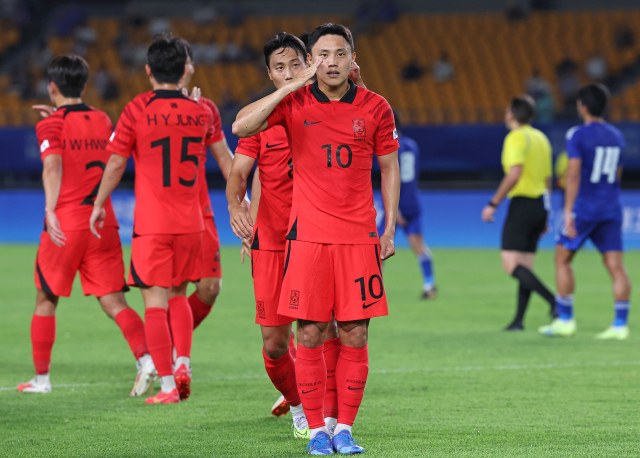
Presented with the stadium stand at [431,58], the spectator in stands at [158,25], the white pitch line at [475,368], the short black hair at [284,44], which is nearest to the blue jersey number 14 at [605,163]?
the white pitch line at [475,368]

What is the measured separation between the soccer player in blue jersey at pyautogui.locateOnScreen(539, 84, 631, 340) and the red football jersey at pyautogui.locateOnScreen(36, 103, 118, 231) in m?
4.18

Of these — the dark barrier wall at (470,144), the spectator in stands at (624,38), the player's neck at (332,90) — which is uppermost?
the spectator in stands at (624,38)

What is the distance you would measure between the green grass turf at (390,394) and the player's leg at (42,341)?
142 mm

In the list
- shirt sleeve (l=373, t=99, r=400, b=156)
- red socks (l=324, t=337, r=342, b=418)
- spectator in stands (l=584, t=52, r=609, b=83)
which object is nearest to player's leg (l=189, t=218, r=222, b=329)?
red socks (l=324, t=337, r=342, b=418)

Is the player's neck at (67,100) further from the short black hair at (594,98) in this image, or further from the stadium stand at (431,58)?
the stadium stand at (431,58)

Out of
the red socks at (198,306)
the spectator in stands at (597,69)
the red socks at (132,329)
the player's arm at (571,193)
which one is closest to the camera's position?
the red socks at (132,329)

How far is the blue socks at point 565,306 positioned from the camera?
7.89 metres

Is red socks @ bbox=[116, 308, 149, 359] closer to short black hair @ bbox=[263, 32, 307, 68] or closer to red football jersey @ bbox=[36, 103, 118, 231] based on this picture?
red football jersey @ bbox=[36, 103, 118, 231]

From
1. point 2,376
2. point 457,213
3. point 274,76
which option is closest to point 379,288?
point 274,76

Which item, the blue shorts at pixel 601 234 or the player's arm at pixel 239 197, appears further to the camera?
the blue shorts at pixel 601 234

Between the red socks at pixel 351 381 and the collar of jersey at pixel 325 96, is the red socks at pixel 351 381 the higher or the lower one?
the lower one

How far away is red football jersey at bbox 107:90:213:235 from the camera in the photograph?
16.8ft

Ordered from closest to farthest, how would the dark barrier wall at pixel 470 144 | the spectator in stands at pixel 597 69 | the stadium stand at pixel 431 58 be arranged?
the dark barrier wall at pixel 470 144, the spectator in stands at pixel 597 69, the stadium stand at pixel 431 58

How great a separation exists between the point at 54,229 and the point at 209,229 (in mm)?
1018
